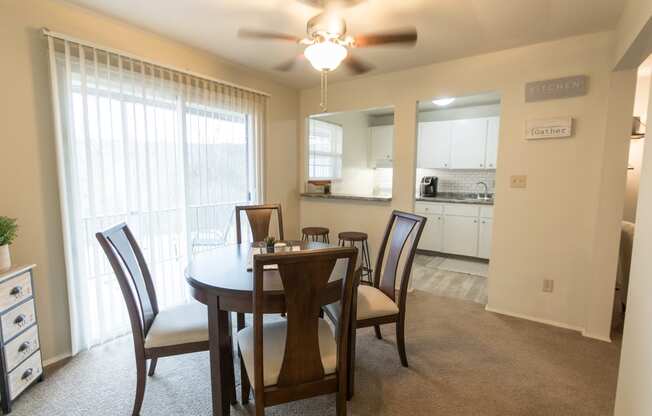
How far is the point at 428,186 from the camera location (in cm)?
527

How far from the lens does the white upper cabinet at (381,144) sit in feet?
18.4

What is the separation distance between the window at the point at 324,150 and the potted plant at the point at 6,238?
3097 mm

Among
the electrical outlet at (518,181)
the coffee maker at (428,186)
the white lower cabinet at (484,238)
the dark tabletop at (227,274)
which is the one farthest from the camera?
the coffee maker at (428,186)

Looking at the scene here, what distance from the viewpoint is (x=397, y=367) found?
209 centimetres

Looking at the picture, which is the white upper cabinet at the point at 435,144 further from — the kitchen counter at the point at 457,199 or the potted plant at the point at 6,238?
the potted plant at the point at 6,238

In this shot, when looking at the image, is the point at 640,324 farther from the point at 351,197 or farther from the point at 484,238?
the point at 484,238

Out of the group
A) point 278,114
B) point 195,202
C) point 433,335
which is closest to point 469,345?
point 433,335

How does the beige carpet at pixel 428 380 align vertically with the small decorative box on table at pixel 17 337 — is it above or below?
below

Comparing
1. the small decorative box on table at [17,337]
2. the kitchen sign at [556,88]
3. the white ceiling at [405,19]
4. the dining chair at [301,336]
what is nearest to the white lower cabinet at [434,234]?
the kitchen sign at [556,88]

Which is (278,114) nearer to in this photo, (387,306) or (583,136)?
(387,306)

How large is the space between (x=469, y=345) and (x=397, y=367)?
2.25 feet

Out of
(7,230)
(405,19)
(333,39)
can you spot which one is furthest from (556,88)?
(7,230)

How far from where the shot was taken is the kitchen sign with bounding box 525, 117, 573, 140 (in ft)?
8.23

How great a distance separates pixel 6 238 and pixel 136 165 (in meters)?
0.90
